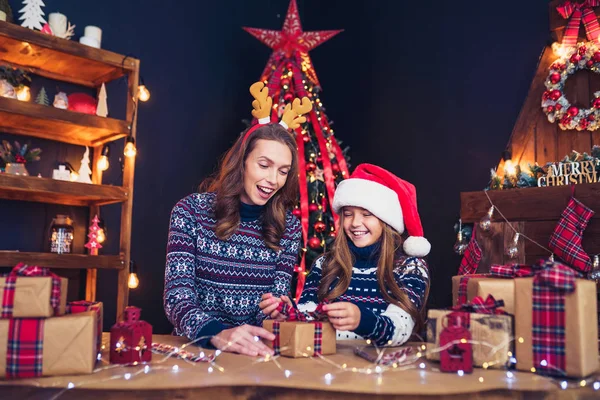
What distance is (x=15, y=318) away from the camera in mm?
968

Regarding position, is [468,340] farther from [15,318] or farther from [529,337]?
[15,318]

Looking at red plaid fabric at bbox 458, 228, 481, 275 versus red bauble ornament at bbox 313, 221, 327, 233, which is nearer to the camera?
red plaid fabric at bbox 458, 228, 481, 275

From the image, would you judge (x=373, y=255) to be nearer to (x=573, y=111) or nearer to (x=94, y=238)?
(x=573, y=111)

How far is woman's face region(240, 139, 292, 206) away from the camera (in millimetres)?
1875

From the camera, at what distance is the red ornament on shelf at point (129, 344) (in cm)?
108

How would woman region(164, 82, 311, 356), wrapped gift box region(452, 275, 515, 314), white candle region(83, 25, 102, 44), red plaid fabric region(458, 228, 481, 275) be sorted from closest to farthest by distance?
wrapped gift box region(452, 275, 515, 314)
woman region(164, 82, 311, 356)
red plaid fabric region(458, 228, 481, 275)
white candle region(83, 25, 102, 44)

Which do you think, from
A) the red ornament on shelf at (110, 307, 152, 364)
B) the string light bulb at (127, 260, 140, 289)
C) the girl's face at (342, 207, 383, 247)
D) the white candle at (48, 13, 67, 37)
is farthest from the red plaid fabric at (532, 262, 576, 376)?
the white candle at (48, 13, 67, 37)

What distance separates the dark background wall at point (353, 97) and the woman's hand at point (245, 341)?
2.73m

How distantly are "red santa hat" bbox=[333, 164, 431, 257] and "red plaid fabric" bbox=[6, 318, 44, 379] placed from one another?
4.08ft

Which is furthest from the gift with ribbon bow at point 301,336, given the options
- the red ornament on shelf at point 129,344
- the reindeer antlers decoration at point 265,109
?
the reindeer antlers decoration at point 265,109

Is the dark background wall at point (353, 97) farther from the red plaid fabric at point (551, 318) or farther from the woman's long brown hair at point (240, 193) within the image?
the red plaid fabric at point (551, 318)

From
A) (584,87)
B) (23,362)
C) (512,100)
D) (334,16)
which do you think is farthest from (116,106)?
(23,362)

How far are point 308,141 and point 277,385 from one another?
132 inches

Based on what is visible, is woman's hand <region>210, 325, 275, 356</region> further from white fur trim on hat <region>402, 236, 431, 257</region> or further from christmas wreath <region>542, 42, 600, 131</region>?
christmas wreath <region>542, 42, 600, 131</region>
